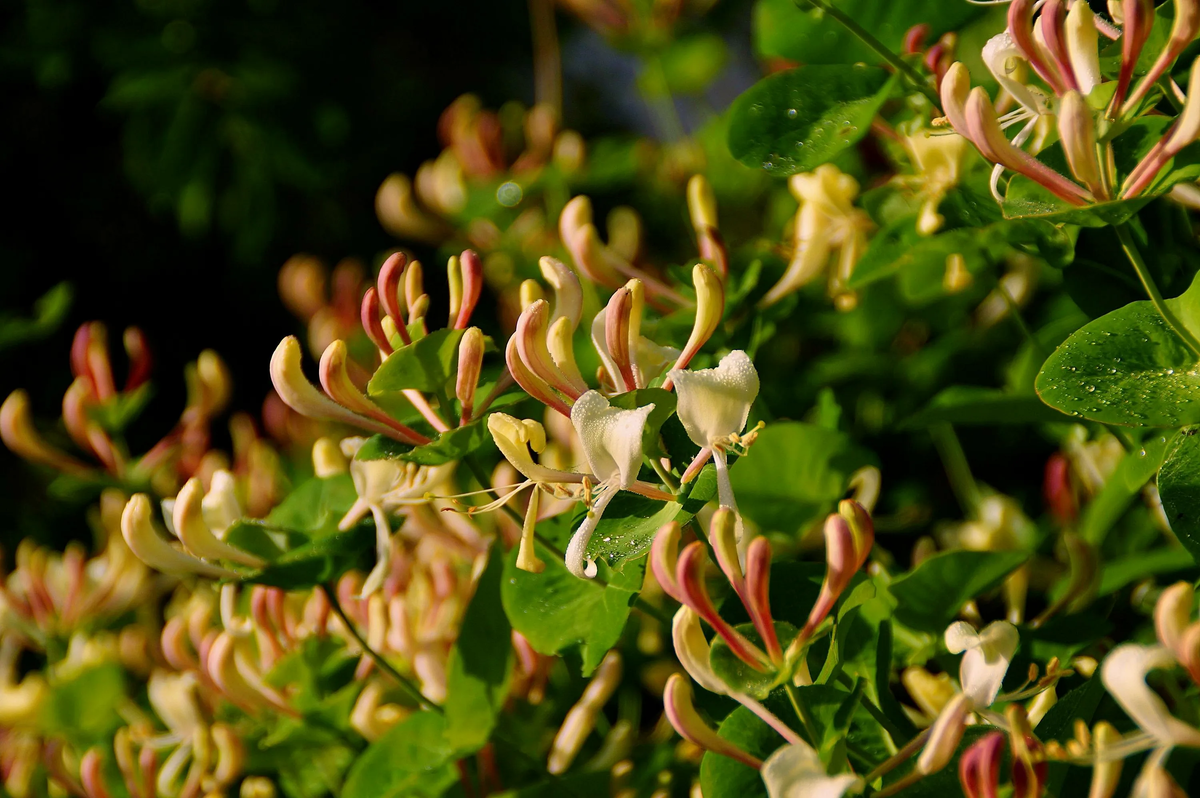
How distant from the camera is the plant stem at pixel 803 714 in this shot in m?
0.35

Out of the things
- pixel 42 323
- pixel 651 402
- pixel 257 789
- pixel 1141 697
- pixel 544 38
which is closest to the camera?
pixel 1141 697

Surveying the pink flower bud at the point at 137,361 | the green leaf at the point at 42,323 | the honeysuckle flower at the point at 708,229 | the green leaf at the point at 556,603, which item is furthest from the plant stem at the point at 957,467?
the green leaf at the point at 42,323

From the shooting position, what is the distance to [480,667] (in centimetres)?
50

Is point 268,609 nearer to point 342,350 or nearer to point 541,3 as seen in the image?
point 342,350

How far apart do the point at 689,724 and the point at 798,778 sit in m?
0.04

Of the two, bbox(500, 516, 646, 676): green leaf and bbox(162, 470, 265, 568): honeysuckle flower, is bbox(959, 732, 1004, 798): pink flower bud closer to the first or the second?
bbox(500, 516, 646, 676): green leaf

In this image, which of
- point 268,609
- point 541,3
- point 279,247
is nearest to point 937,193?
point 268,609

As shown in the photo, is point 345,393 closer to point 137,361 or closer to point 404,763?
point 404,763

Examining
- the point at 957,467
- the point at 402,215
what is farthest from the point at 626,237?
the point at 957,467

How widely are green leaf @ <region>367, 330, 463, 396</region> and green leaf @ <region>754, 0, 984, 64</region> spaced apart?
0.76ft

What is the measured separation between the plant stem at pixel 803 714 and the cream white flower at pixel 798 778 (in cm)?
3

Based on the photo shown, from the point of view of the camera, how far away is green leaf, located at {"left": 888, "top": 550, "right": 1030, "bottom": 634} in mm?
429

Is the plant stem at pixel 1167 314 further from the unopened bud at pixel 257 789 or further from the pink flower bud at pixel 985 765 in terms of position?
the unopened bud at pixel 257 789

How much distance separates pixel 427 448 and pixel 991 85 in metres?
0.36
